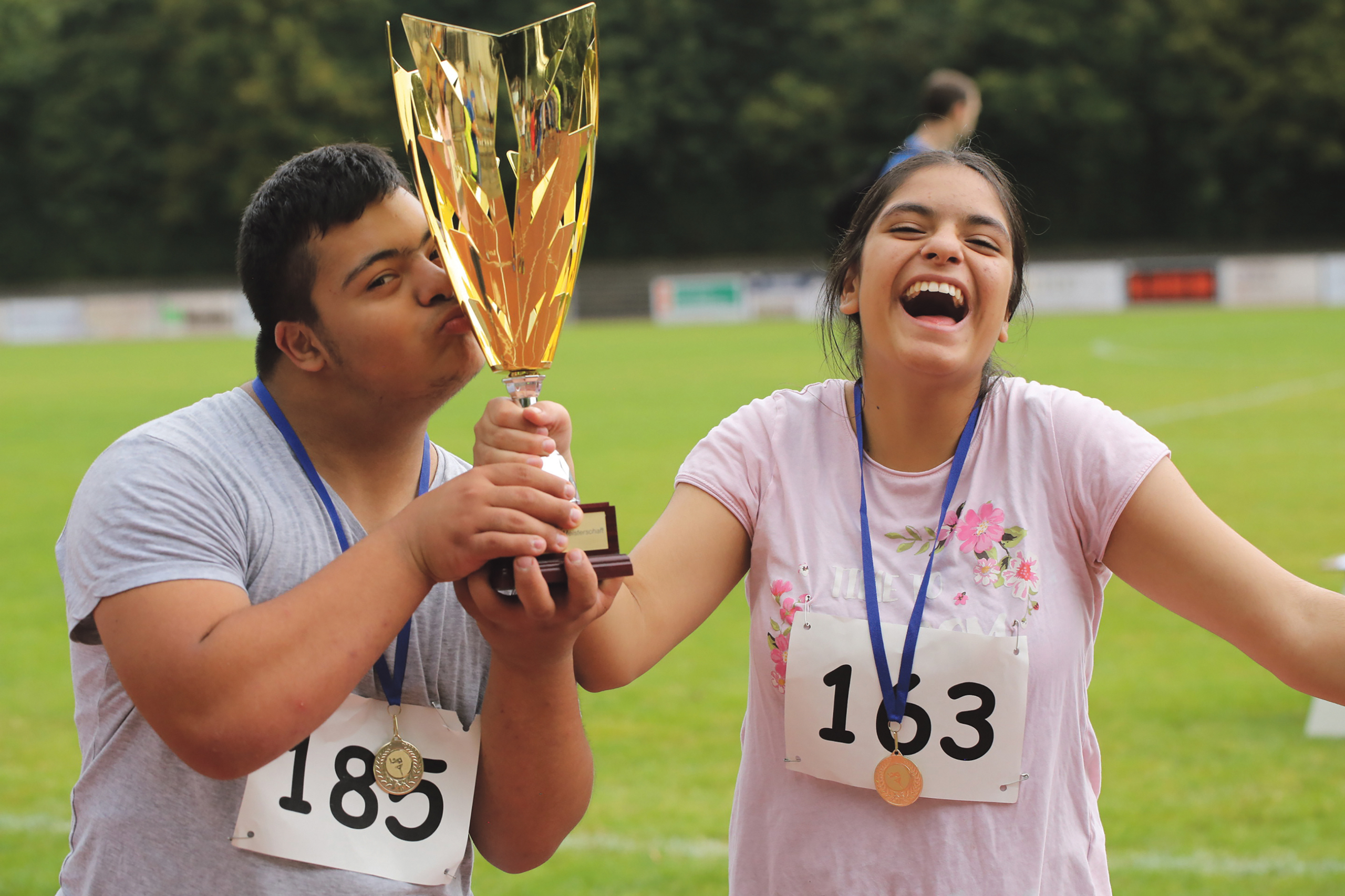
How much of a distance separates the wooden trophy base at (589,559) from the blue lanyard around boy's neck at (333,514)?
1.14ft

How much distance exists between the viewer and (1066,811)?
1.95 metres

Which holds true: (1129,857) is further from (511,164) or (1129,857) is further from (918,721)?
(511,164)

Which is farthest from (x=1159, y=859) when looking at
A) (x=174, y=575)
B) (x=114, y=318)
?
(x=114, y=318)

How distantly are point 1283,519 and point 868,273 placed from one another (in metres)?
6.66

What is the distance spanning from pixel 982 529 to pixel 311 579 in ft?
3.24

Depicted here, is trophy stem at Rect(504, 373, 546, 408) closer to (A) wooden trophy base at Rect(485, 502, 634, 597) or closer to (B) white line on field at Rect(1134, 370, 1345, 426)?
(A) wooden trophy base at Rect(485, 502, 634, 597)

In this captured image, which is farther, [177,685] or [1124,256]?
[1124,256]

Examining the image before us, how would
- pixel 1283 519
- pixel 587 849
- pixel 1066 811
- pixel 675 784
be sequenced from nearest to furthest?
pixel 1066 811, pixel 587 849, pixel 675 784, pixel 1283 519

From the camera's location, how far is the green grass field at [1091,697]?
12.0 feet

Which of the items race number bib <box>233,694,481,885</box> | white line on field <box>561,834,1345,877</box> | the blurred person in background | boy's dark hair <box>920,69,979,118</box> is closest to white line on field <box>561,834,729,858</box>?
white line on field <box>561,834,1345,877</box>

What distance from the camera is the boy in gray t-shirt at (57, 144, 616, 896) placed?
1.61 m

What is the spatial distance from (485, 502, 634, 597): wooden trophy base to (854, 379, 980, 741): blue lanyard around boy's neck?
16.0 inches

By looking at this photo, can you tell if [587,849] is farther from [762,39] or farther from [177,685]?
[762,39]

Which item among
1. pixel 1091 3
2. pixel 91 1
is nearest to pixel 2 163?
pixel 91 1
